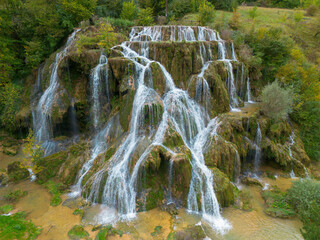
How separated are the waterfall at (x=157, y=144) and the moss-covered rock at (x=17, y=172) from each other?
18.8 ft

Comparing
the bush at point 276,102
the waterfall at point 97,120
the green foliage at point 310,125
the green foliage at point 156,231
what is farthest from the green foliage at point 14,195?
the green foliage at point 310,125

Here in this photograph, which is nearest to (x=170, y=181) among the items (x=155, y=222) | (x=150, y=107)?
(x=155, y=222)

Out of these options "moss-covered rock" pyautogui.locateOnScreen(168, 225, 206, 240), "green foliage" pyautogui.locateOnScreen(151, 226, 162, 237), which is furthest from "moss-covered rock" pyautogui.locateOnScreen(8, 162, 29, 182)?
"moss-covered rock" pyautogui.locateOnScreen(168, 225, 206, 240)

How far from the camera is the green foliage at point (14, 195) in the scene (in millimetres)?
9781

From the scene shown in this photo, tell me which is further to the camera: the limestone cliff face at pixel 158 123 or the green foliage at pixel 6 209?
the limestone cliff face at pixel 158 123

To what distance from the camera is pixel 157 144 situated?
1020cm

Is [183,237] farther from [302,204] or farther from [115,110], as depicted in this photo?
[115,110]

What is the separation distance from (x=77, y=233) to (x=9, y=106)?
1529 centimetres

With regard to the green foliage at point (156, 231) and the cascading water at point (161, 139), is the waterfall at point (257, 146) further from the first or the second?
the green foliage at point (156, 231)

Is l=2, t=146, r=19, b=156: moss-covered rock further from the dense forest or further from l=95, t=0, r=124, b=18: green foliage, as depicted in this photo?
l=95, t=0, r=124, b=18: green foliage

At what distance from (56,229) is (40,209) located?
2145 mm

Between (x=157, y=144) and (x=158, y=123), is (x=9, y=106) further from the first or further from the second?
(x=157, y=144)

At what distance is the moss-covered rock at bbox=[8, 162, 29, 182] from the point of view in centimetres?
1139

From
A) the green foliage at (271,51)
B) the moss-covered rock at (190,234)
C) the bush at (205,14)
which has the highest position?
the bush at (205,14)
